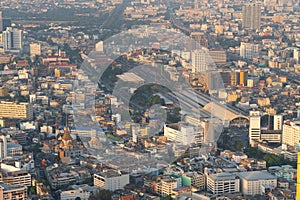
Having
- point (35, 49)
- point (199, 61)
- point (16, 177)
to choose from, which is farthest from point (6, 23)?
point (16, 177)

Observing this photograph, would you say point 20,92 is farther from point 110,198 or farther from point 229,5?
point 229,5

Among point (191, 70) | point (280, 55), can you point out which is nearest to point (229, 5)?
point (280, 55)

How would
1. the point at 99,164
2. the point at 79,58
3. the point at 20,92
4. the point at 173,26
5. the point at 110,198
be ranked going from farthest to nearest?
the point at 173,26, the point at 79,58, the point at 20,92, the point at 99,164, the point at 110,198

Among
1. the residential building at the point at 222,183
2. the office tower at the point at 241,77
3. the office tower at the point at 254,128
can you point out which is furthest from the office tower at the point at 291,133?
the office tower at the point at 241,77

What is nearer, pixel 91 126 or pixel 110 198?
pixel 110 198

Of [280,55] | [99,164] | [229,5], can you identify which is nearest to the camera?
[99,164]

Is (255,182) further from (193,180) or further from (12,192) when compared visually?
(12,192)

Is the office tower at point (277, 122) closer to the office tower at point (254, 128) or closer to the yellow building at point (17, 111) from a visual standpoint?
the office tower at point (254, 128)
